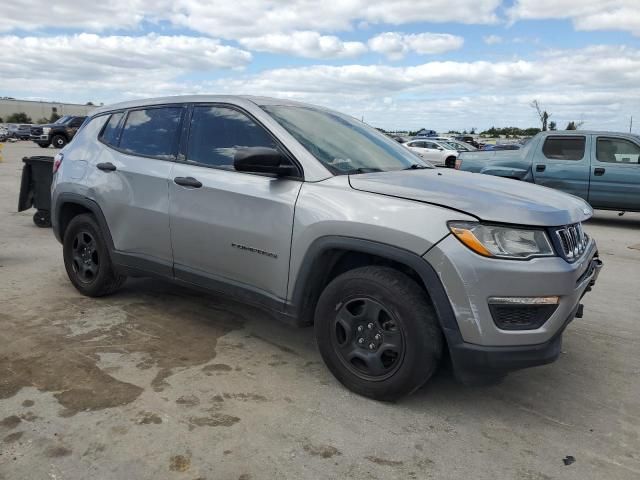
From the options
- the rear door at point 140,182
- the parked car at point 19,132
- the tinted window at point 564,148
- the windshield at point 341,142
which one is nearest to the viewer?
the windshield at point 341,142

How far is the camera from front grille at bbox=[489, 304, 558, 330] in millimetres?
2775

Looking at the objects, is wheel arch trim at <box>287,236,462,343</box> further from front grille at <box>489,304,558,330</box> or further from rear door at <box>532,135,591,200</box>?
rear door at <box>532,135,591,200</box>

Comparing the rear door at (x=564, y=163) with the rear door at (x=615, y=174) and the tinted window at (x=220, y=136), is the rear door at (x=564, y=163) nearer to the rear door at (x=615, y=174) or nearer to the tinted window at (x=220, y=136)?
the rear door at (x=615, y=174)

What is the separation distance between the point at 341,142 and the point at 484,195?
3.85ft

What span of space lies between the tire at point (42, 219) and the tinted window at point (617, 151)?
9444 mm

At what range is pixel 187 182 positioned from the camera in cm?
392

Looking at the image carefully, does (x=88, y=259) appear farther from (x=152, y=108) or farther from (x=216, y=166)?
(x=216, y=166)

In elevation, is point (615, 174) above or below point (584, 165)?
below

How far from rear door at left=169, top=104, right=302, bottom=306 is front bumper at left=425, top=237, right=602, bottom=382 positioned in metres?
1.06

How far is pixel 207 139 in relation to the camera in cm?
399

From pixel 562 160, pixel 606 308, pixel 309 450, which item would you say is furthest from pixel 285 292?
pixel 562 160

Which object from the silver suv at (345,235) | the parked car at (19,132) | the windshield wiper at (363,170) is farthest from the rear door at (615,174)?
the parked car at (19,132)

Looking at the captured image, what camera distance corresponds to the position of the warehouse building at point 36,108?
10181cm

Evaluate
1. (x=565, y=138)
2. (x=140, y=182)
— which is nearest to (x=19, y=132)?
(x=565, y=138)
